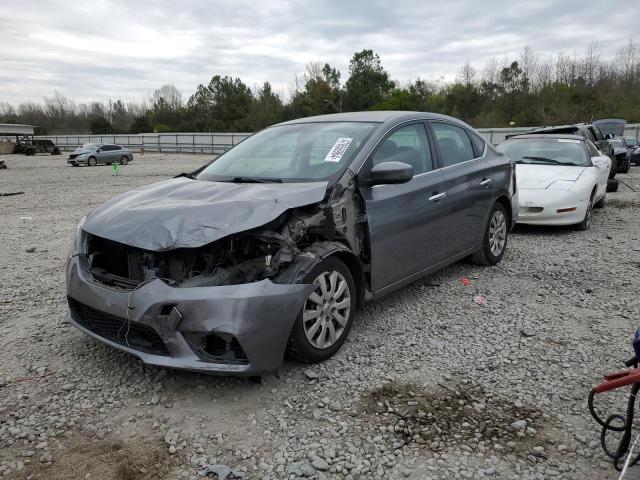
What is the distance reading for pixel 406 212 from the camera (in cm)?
425

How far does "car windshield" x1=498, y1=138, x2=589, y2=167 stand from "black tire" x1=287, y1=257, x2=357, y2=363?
5.95 meters

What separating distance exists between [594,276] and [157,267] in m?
4.67

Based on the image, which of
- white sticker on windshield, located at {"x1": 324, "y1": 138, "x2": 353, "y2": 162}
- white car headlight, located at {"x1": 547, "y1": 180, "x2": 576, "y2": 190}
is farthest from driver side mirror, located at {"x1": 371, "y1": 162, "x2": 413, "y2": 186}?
white car headlight, located at {"x1": 547, "y1": 180, "x2": 576, "y2": 190}

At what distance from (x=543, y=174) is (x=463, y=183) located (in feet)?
12.7

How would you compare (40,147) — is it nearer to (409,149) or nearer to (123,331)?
(409,149)

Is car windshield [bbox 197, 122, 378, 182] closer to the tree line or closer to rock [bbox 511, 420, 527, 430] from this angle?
rock [bbox 511, 420, 527, 430]

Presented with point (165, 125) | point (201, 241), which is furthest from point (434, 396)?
point (165, 125)

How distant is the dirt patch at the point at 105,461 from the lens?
2502 millimetres

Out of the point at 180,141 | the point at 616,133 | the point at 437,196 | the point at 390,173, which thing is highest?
the point at 180,141

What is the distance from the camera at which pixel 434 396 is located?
3.19 m

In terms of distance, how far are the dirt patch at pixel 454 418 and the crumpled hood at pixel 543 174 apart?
554cm

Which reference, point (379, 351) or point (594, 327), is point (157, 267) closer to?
point (379, 351)

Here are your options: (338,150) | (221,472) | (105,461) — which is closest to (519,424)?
(221,472)

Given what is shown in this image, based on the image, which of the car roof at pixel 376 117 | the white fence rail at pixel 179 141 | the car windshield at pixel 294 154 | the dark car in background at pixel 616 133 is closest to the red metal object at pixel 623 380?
the car windshield at pixel 294 154
